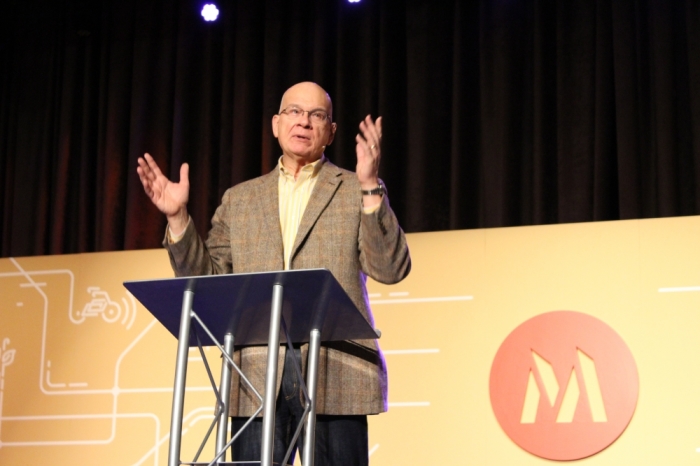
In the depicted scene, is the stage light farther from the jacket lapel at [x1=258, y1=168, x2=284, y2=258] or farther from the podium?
the podium

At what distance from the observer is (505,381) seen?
334 cm

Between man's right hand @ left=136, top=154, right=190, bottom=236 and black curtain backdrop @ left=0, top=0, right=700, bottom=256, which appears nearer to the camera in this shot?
man's right hand @ left=136, top=154, right=190, bottom=236

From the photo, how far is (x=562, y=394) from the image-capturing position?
10.6 ft

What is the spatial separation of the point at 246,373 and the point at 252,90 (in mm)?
3195

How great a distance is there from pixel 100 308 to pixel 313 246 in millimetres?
2127

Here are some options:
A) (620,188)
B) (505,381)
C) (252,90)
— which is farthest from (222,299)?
(252,90)

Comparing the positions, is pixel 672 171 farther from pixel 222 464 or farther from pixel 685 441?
pixel 222 464

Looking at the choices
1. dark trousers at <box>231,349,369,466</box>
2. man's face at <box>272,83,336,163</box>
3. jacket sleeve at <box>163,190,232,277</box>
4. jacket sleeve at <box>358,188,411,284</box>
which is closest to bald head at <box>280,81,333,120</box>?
man's face at <box>272,83,336,163</box>

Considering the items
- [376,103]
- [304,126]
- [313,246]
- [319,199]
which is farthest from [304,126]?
[376,103]

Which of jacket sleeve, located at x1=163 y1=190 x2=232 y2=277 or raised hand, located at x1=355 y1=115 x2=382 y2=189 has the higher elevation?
raised hand, located at x1=355 y1=115 x2=382 y2=189

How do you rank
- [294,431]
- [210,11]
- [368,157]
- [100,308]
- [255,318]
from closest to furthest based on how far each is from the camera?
[255,318] < [368,157] < [294,431] < [100,308] < [210,11]

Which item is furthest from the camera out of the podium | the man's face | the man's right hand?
the man's face

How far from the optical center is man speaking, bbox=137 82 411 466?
81.7 inches

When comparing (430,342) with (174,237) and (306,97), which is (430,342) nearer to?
(306,97)
